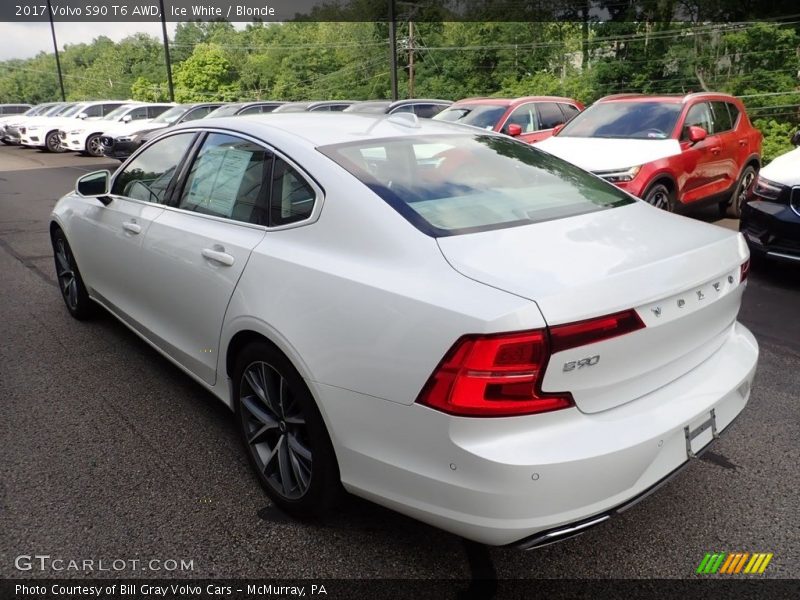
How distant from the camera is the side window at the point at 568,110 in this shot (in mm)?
12471

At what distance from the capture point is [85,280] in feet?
15.1

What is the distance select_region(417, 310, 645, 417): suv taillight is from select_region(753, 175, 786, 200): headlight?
4.73 m

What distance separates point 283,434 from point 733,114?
28.8 feet

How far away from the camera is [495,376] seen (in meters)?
1.85

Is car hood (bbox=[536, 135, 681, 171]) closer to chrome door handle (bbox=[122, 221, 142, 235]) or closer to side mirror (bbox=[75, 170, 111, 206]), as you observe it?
side mirror (bbox=[75, 170, 111, 206])

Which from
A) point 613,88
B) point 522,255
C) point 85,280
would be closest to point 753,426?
point 522,255

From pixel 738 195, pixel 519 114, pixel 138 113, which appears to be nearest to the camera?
pixel 738 195

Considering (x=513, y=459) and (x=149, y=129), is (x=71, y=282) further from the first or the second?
(x=149, y=129)

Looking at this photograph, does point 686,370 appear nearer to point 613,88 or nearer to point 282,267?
point 282,267

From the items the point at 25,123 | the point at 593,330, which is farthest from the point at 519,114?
the point at 25,123

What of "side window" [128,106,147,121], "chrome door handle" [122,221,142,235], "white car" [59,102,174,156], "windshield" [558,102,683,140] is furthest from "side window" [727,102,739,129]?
"side window" [128,106,147,121]

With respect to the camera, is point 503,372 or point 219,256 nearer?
point 503,372

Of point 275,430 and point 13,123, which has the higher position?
point 13,123

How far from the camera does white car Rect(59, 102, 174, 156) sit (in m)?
20.0
